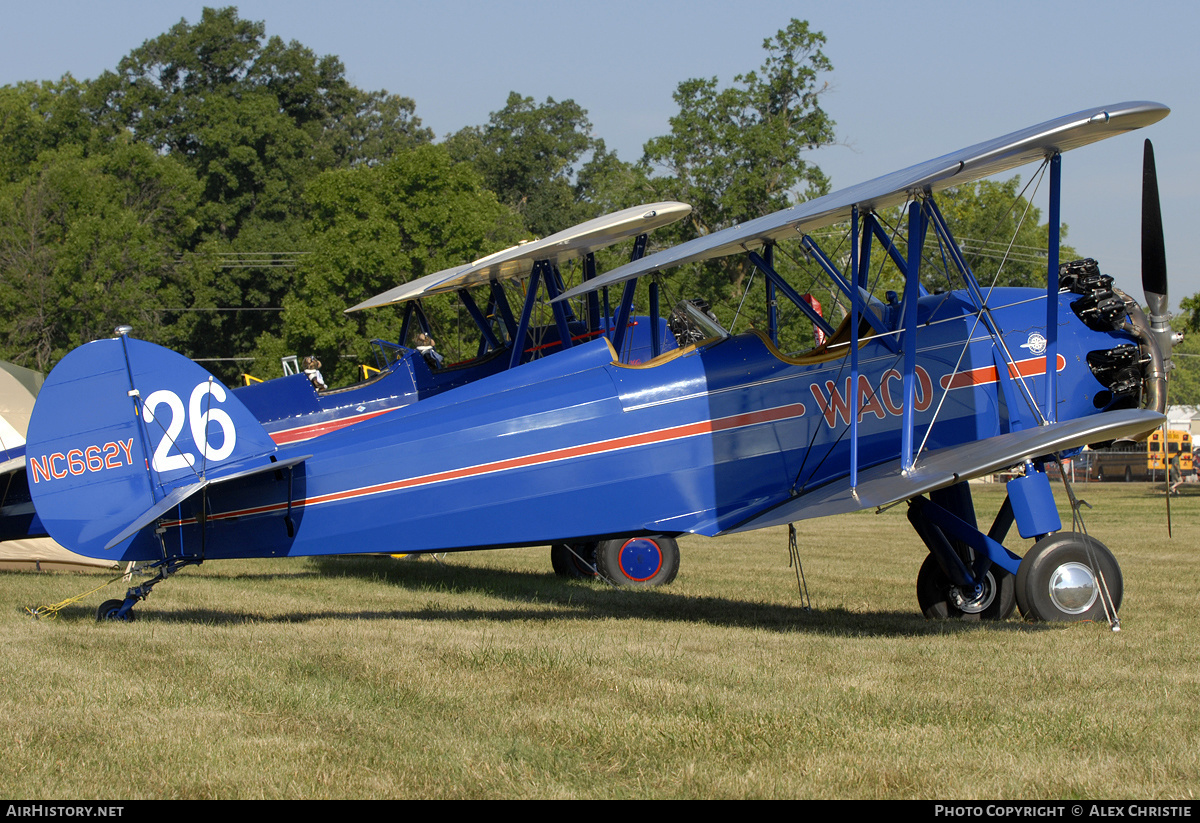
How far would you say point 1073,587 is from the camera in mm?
6812

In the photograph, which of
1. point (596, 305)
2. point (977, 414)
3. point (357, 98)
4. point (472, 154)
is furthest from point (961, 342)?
point (357, 98)

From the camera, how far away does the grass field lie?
3.68 metres

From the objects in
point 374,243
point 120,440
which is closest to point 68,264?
point 374,243

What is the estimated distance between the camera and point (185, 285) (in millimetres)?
40781

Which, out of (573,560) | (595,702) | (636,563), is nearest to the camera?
(595,702)

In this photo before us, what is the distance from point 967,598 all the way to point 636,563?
13.2 feet

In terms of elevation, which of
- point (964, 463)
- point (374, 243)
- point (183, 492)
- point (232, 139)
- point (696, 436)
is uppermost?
point (232, 139)

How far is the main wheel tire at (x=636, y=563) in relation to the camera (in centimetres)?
1102

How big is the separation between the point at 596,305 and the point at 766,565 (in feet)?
11.9

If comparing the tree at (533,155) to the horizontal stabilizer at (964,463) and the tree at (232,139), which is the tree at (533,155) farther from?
the horizontal stabilizer at (964,463)

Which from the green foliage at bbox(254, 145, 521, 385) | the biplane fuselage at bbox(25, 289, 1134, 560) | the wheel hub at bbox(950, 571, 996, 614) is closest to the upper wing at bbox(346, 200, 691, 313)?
the biplane fuselage at bbox(25, 289, 1134, 560)

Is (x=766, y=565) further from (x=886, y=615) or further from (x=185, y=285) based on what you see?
(x=185, y=285)

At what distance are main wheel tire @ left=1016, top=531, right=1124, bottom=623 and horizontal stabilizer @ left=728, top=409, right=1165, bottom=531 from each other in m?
0.60

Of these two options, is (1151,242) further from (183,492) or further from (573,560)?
(183,492)
